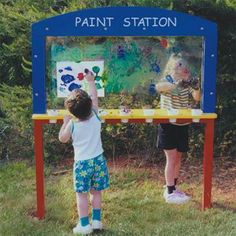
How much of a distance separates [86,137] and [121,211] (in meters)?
0.93

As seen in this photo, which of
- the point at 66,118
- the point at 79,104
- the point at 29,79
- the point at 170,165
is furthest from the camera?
the point at 29,79

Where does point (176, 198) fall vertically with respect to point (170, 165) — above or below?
below

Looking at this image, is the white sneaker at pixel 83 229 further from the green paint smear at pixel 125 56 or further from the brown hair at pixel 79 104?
the green paint smear at pixel 125 56

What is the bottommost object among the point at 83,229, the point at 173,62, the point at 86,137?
the point at 83,229

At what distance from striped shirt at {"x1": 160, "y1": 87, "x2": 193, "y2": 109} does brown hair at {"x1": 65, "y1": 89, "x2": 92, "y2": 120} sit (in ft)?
2.67

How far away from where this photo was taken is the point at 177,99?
5.22m

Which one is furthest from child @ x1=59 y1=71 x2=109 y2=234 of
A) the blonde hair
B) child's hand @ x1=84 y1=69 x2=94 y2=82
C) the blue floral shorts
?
the blonde hair

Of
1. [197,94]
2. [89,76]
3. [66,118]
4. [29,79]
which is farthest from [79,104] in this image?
[29,79]

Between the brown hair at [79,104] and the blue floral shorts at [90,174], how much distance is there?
363 mm

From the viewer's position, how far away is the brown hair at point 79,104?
4660 mm

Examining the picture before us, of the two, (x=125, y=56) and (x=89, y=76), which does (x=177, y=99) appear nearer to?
(x=125, y=56)

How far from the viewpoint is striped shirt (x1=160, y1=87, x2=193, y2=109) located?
17.1 feet

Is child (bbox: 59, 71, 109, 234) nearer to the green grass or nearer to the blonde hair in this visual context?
the green grass

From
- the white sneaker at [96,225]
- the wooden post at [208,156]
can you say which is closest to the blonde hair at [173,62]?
the wooden post at [208,156]
